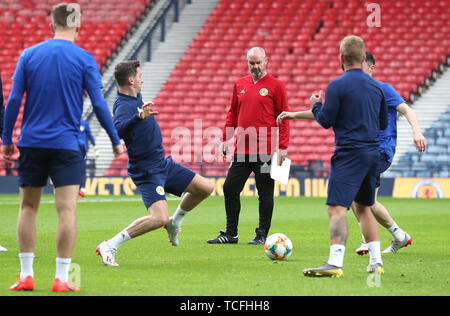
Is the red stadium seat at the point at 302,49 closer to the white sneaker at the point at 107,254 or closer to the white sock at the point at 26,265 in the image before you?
the white sneaker at the point at 107,254

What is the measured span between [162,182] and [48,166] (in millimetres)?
2350

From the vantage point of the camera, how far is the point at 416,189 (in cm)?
2138

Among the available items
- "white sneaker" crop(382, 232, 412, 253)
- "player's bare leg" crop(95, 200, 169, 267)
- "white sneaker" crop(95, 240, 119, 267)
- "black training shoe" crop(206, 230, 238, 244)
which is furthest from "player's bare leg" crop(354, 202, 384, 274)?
"black training shoe" crop(206, 230, 238, 244)

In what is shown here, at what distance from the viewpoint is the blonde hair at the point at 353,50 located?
671cm

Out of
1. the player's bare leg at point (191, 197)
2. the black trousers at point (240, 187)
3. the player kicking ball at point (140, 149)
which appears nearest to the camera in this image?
the player kicking ball at point (140, 149)

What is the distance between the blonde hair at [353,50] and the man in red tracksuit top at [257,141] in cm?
318

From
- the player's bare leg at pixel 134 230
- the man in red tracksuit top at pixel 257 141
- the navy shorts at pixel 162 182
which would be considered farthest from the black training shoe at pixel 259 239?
the player's bare leg at pixel 134 230

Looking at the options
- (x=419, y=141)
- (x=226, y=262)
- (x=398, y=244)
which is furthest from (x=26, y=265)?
(x=398, y=244)

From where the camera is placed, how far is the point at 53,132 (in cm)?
585

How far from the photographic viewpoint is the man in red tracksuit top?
10.0 m

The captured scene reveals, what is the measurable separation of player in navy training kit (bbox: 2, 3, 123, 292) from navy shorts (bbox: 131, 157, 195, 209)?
2107mm
